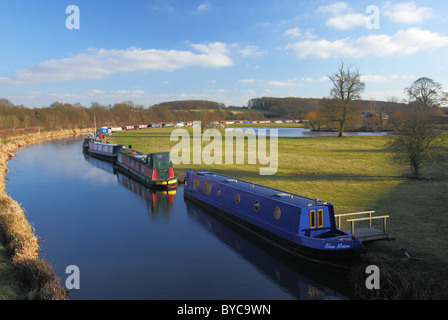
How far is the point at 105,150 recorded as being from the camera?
38.9 metres

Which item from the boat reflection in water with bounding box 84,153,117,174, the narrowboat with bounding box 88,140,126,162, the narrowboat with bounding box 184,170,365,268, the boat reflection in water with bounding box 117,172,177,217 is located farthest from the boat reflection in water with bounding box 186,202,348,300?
the narrowboat with bounding box 88,140,126,162

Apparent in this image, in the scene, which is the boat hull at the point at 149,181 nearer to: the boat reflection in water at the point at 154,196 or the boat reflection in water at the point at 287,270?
the boat reflection in water at the point at 154,196

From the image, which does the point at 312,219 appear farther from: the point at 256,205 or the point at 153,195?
the point at 153,195

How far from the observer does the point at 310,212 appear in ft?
37.3

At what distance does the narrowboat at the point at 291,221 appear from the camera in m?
10.5

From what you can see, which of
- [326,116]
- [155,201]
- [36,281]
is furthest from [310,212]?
[326,116]

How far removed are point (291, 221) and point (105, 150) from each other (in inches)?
1258

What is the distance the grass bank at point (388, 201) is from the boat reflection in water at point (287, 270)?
797mm

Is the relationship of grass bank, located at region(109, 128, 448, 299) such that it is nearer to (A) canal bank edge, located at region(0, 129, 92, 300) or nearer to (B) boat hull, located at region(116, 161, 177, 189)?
(B) boat hull, located at region(116, 161, 177, 189)

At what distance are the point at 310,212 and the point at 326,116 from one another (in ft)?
163

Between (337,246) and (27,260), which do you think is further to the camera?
(337,246)

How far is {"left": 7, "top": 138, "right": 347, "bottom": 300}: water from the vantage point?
9.69 metres

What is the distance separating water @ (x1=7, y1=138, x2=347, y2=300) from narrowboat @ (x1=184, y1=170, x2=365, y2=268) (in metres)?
0.52

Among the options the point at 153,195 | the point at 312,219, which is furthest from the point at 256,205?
the point at 153,195
